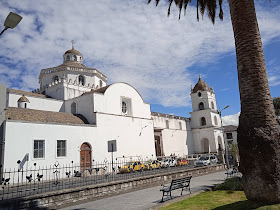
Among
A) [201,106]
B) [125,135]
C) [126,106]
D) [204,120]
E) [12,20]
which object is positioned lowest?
[125,135]

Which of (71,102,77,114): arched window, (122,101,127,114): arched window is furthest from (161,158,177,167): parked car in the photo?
(71,102,77,114): arched window

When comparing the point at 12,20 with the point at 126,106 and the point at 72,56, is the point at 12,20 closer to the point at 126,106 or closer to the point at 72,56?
the point at 126,106

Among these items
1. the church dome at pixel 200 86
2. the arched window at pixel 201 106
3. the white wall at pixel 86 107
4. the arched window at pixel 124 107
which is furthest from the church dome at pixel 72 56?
the arched window at pixel 201 106

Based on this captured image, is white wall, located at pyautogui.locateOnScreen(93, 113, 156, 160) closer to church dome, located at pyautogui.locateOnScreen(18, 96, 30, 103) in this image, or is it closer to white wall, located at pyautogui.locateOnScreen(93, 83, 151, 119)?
white wall, located at pyautogui.locateOnScreen(93, 83, 151, 119)

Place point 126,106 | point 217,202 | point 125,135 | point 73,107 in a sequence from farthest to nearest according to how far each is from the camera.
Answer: point 126,106 < point 73,107 < point 125,135 < point 217,202

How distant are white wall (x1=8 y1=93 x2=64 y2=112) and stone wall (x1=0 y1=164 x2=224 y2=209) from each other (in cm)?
1693

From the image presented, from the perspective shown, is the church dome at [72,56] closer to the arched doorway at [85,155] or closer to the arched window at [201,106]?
the arched doorway at [85,155]

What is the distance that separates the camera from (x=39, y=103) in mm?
25734

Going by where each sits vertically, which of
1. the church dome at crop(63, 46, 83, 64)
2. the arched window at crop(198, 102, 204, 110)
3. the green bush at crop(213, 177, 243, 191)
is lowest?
the green bush at crop(213, 177, 243, 191)

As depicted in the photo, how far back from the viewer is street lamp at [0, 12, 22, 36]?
18.2 ft

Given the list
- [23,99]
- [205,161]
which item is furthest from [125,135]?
[23,99]

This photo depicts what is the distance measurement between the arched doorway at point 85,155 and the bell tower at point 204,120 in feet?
80.6

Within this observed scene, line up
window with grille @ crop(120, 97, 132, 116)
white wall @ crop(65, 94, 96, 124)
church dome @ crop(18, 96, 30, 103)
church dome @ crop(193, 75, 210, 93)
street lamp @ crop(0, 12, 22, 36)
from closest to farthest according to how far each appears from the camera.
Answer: street lamp @ crop(0, 12, 22, 36) < church dome @ crop(18, 96, 30, 103) < white wall @ crop(65, 94, 96, 124) < window with grille @ crop(120, 97, 132, 116) < church dome @ crop(193, 75, 210, 93)

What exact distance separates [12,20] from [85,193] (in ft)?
24.5
